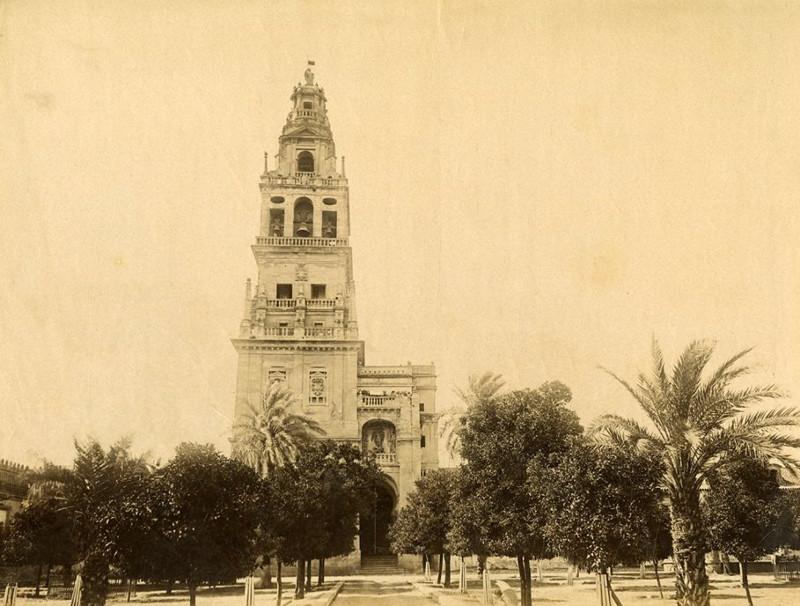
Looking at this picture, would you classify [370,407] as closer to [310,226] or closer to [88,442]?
[310,226]

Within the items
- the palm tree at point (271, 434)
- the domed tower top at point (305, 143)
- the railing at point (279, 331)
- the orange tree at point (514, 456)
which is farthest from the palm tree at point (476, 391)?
the domed tower top at point (305, 143)

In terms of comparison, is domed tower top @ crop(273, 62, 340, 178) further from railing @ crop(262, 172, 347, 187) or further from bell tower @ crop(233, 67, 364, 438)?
railing @ crop(262, 172, 347, 187)

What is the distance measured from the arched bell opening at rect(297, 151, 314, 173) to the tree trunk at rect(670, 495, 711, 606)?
44685 millimetres

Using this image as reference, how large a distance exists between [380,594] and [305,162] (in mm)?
35470

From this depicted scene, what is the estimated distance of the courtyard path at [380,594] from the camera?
27464 millimetres

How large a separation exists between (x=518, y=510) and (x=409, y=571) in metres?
29.8

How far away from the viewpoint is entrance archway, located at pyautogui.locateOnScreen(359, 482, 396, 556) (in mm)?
52844

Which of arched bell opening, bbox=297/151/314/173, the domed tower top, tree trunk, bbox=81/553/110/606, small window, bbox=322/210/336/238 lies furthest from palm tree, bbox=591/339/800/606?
arched bell opening, bbox=297/151/314/173

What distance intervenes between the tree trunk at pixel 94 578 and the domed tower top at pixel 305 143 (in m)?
40.3

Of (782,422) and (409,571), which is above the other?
(782,422)

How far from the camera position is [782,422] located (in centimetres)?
1683

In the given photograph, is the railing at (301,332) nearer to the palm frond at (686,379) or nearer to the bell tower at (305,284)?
the bell tower at (305,284)

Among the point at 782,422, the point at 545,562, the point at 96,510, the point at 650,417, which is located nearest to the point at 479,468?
the point at 650,417

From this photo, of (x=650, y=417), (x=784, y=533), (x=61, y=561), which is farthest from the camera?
(x=61, y=561)
